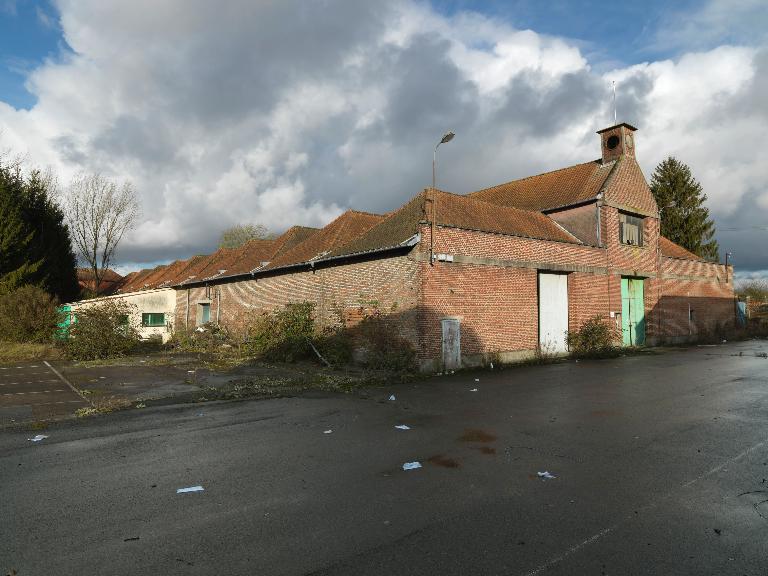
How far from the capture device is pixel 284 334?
18266 millimetres

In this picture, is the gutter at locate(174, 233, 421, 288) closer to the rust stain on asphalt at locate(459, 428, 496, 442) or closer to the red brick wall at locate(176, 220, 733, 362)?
the red brick wall at locate(176, 220, 733, 362)

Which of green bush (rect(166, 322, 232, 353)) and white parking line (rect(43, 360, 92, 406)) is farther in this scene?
green bush (rect(166, 322, 232, 353))

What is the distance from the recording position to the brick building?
49.8ft

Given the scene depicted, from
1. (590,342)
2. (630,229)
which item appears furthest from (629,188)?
(590,342)

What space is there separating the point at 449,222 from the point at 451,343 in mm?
4191

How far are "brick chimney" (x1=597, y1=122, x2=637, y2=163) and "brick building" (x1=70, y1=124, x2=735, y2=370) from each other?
63 millimetres

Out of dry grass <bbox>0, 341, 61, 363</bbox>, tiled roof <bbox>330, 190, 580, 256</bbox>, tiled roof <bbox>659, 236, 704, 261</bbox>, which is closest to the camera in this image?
tiled roof <bbox>330, 190, 580, 256</bbox>

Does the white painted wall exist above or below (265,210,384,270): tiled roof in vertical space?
below

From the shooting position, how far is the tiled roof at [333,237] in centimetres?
2021

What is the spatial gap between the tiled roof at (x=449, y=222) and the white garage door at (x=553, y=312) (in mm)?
1704

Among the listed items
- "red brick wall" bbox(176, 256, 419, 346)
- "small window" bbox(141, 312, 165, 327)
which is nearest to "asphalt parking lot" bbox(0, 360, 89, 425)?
"red brick wall" bbox(176, 256, 419, 346)

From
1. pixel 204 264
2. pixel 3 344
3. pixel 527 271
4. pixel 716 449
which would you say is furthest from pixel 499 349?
pixel 204 264

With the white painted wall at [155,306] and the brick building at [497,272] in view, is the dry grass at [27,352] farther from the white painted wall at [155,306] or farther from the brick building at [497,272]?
the brick building at [497,272]

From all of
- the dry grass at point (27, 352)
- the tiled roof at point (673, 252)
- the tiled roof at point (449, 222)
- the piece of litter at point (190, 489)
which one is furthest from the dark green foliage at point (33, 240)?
the tiled roof at point (673, 252)
